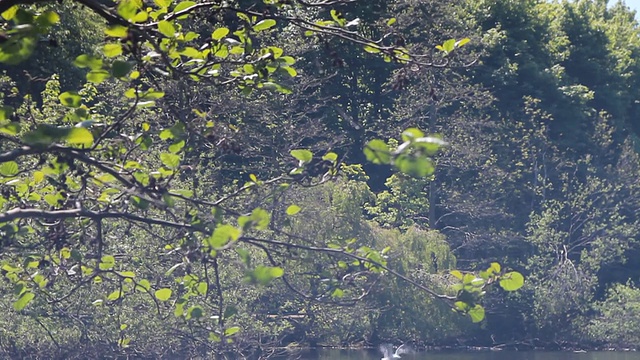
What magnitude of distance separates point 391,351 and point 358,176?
167 inches

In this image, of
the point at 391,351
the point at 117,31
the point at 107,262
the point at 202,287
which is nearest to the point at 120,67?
the point at 117,31

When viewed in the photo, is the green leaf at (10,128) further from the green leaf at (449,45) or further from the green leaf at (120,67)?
the green leaf at (449,45)

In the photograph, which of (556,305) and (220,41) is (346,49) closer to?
(556,305)

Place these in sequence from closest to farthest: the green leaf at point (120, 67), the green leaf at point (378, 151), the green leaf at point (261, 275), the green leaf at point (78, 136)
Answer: the green leaf at point (378, 151)
the green leaf at point (261, 275)
the green leaf at point (78, 136)
the green leaf at point (120, 67)

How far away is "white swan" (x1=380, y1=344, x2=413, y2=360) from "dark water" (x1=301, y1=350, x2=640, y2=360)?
7.8 inches

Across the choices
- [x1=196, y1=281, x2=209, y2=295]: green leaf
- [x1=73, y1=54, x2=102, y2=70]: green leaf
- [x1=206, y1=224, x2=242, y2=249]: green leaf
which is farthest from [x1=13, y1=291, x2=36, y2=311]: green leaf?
[x1=206, y1=224, x2=242, y2=249]: green leaf

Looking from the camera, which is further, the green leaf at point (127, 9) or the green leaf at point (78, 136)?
the green leaf at point (127, 9)

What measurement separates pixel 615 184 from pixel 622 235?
7.35ft

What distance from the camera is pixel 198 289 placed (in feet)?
15.6

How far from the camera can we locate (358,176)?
26844 millimetres

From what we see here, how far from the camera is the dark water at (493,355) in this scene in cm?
2444

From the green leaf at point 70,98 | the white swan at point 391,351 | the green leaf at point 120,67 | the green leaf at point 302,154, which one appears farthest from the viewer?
the white swan at point 391,351

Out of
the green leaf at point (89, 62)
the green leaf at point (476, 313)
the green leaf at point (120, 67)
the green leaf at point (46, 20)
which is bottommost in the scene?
the green leaf at point (476, 313)

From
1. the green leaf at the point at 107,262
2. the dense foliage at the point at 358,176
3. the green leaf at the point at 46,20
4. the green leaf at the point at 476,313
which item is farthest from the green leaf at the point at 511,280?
the green leaf at the point at 107,262
